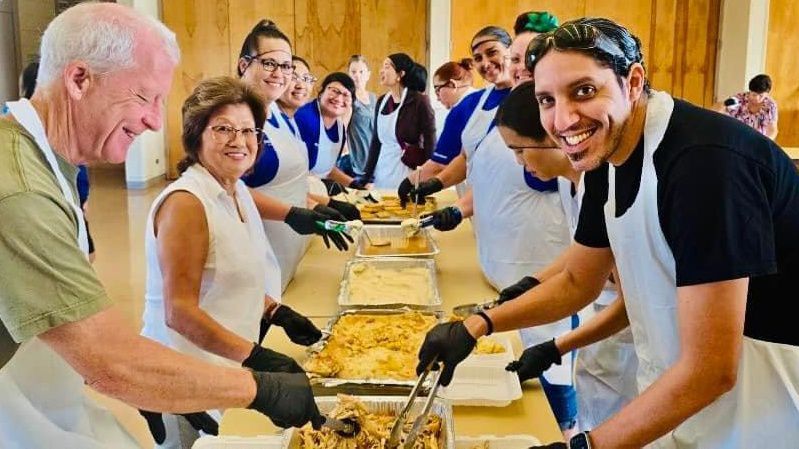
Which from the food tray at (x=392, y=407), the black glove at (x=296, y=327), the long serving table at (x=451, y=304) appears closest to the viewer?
the food tray at (x=392, y=407)

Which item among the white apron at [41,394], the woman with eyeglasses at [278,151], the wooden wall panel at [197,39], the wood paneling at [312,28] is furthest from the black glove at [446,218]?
the wooden wall panel at [197,39]

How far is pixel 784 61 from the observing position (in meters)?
7.36

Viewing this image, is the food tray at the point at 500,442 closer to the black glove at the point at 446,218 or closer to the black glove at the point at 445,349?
the black glove at the point at 445,349

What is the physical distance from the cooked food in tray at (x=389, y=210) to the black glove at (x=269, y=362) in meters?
1.81

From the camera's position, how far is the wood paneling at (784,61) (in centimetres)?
726

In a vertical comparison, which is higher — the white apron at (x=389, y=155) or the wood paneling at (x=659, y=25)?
the wood paneling at (x=659, y=25)

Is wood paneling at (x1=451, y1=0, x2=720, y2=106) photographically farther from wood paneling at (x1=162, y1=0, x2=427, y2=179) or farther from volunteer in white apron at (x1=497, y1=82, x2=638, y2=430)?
volunteer in white apron at (x1=497, y1=82, x2=638, y2=430)

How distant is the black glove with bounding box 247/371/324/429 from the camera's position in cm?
112

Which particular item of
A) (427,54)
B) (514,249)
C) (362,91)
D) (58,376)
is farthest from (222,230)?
(427,54)

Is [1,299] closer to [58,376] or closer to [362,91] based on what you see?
[58,376]

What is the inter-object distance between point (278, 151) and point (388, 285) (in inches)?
30.5

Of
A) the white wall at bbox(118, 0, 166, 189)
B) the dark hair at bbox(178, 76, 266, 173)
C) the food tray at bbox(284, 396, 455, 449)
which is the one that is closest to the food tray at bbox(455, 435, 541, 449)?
the food tray at bbox(284, 396, 455, 449)

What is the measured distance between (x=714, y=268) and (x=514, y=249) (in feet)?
4.70

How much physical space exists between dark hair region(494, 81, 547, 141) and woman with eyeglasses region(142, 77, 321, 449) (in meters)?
0.65
